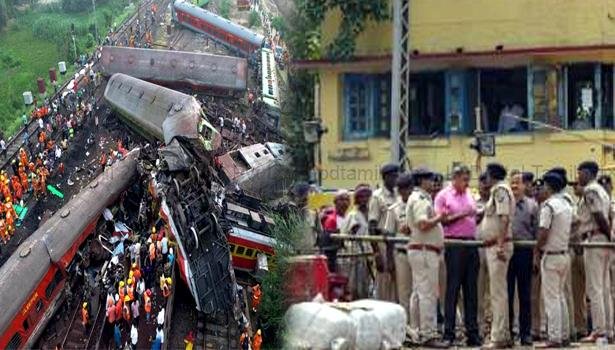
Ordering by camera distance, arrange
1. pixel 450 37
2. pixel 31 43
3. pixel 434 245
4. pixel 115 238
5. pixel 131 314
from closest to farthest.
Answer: pixel 434 245 < pixel 450 37 < pixel 131 314 < pixel 115 238 < pixel 31 43

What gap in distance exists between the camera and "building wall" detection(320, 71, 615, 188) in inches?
392

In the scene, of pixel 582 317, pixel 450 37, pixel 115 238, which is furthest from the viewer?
pixel 115 238

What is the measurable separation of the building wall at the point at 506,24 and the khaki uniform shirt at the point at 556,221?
2.66 meters

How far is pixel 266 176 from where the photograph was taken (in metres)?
25.5

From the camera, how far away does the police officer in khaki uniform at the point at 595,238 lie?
25.8 ft

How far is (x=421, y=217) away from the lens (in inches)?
290

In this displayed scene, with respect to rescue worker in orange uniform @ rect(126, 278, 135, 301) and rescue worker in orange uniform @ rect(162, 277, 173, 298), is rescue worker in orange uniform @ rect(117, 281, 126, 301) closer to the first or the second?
rescue worker in orange uniform @ rect(126, 278, 135, 301)

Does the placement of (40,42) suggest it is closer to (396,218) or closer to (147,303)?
(147,303)

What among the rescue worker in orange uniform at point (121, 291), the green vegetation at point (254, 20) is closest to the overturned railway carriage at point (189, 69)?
the green vegetation at point (254, 20)

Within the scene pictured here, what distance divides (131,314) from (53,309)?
2.09 meters

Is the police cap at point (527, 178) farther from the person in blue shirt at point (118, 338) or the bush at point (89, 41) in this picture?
the bush at point (89, 41)

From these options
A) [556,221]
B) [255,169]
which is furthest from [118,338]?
[556,221]

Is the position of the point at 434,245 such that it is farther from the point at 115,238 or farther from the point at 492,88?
the point at 115,238

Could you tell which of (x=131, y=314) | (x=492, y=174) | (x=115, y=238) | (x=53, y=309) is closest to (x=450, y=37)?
(x=492, y=174)
